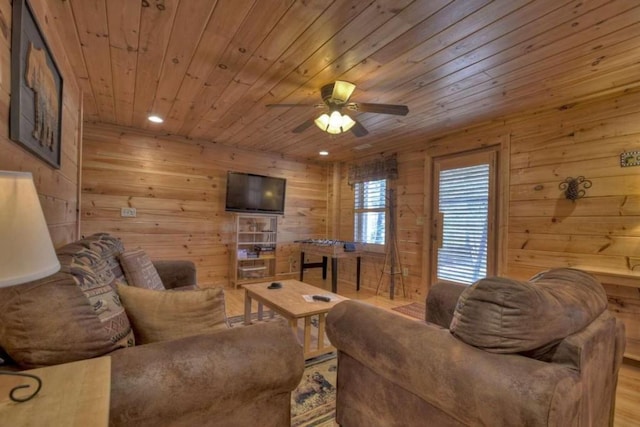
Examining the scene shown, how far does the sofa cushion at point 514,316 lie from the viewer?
992mm

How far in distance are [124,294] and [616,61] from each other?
10.8 ft

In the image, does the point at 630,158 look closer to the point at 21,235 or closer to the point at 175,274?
the point at 21,235

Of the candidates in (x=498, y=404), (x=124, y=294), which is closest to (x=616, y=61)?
(x=498, y=404)

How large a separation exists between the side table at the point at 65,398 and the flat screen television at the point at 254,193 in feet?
12.6

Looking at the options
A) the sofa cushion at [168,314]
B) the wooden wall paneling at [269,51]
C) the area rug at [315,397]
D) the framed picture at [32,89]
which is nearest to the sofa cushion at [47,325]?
the sofa cushion at [168,314]

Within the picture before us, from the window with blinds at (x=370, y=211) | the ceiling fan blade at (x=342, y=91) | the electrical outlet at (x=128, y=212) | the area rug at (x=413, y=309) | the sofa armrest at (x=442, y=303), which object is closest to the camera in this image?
the sofa armrest at (x=442, y=303)

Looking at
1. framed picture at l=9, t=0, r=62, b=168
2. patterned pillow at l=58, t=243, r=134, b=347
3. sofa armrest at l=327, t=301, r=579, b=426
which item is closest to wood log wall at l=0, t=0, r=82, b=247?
framed picture at l=9, t=0, r=62, b=168

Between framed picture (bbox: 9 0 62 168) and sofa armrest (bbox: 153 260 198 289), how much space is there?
3.82 feet

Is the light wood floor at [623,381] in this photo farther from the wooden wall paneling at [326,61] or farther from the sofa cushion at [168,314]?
the wooden wall paneling at [326,61]

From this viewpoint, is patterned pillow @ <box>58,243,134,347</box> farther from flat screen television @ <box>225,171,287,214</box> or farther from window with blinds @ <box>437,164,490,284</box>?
window with blinds @ <box>437,164,490,284</box>

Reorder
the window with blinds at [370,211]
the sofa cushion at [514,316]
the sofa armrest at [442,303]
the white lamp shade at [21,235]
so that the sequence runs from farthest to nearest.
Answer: the window with blinds at [370,211], the sofa armrest at [442,303], the sofa cushion at [514,316], the white lamp shade at [21,235]

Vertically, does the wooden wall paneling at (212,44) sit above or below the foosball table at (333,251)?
above

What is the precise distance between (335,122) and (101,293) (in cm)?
201

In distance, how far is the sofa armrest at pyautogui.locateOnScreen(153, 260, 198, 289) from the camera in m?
2.69
